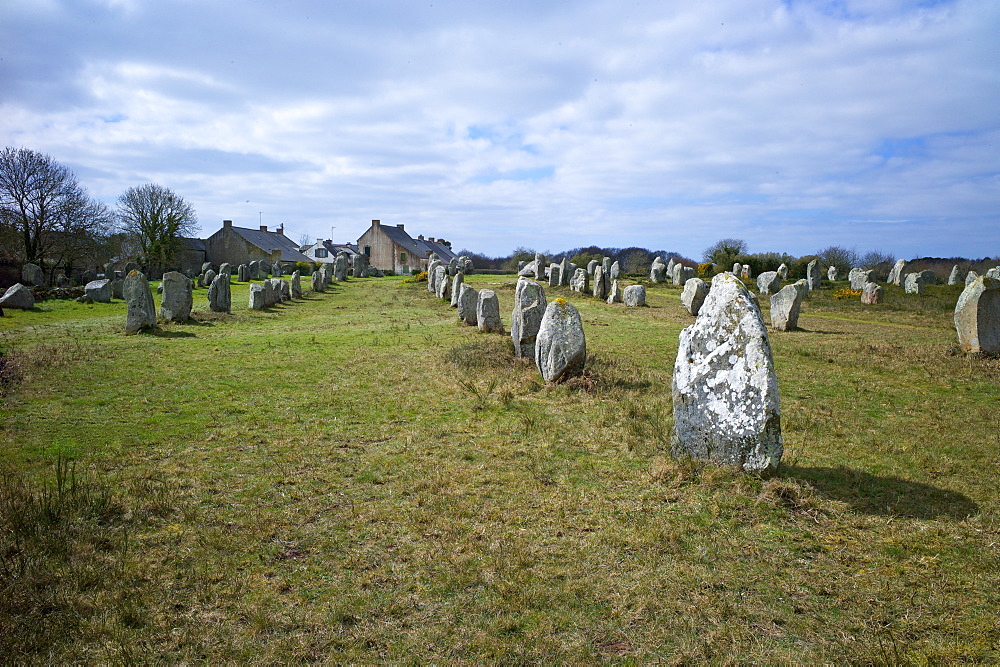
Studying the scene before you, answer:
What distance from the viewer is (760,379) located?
609cm

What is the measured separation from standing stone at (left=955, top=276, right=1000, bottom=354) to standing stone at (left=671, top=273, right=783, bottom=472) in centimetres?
1061

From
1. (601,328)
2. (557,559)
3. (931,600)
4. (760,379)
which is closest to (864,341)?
(601,328)

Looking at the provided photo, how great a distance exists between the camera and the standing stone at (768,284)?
32.7 metres

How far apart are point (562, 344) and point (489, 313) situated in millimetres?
6781

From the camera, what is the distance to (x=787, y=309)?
19062 millimetres

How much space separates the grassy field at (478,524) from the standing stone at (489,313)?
6.27 m

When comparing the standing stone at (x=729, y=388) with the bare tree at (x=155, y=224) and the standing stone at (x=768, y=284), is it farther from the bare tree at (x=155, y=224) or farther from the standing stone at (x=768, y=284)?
the bare tree at (x=155, y=224)

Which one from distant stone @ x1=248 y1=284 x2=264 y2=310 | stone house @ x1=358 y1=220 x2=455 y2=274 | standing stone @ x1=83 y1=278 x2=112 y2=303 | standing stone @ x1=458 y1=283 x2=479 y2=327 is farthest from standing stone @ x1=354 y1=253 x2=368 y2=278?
standing stone @ x1=458 y1=283 x2=479 y2=327

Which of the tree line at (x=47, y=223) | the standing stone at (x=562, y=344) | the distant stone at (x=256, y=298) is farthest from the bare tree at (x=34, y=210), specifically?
the standing stone at (x=562, y=344)

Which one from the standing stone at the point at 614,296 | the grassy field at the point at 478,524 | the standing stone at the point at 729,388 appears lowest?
the grassy field at the point at 478,524

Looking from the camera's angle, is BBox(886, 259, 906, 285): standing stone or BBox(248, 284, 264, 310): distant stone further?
BBox(886, 259, 906, 285): standing stone

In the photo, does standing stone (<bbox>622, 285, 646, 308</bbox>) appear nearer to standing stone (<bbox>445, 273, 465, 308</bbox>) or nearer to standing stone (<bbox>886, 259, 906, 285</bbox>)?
standing stone (<bbox>445, 273, 465, 308</bbox>)

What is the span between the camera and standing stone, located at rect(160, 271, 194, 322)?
1869 centimetres

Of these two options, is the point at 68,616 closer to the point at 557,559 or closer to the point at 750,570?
the point at 557,559
